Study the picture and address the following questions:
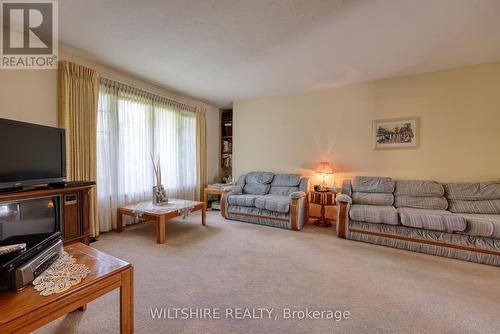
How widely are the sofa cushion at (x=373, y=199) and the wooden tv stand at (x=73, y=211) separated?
3619mm

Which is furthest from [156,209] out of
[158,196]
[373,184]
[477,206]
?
[477,206]

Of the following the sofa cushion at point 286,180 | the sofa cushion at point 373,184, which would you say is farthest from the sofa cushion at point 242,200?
the sofa cushion at point 373,184

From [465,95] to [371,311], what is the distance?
342cm

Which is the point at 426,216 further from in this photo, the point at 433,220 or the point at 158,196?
the point at 158,196

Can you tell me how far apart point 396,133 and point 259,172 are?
2.48 meters

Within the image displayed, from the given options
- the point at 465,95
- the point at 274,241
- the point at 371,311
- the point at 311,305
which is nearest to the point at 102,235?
the point at 274,241

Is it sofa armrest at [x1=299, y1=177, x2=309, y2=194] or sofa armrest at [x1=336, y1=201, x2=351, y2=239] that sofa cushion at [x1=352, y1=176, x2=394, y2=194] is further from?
sofa armrest at [x1=299, y1=177, x2=309, y2=194]

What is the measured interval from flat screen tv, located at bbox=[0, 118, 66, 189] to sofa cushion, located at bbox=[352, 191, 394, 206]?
12.5 feet

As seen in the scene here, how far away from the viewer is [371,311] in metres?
1.57

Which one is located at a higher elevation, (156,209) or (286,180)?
(286,180)

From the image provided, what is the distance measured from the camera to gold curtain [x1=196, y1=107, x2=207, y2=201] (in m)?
4.71

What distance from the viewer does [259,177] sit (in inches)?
171

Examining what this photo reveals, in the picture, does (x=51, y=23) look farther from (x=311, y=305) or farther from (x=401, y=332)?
(x=401, y=332)

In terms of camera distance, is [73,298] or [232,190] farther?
[232,190]
